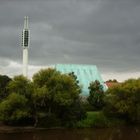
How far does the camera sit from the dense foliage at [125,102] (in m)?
56.3

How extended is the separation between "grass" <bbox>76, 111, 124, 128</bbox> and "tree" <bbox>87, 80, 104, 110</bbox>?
5.08 m

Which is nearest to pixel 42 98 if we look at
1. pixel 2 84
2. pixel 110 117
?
pixel 110 117

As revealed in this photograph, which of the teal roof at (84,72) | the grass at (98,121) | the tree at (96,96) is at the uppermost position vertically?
→ the teal roof at (84,72)

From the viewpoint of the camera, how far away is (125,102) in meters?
56.7

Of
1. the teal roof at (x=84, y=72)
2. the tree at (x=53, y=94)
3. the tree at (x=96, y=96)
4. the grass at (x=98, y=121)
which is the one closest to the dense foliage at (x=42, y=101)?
the tree at (x=53, y=94)

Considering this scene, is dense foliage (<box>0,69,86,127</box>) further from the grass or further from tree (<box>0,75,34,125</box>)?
the grass

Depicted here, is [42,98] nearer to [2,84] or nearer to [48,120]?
[48,120]

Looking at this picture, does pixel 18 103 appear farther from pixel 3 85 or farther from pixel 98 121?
pixel 3 85

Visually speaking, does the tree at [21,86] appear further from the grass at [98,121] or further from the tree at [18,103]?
the grass at [98,121]

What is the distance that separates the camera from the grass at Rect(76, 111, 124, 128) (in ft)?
178

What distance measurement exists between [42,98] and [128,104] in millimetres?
11068

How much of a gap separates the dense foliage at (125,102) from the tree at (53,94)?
5221mm

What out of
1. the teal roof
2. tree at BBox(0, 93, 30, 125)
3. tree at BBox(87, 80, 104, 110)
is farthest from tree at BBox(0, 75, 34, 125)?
the teal roof

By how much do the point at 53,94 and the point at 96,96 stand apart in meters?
12.4
